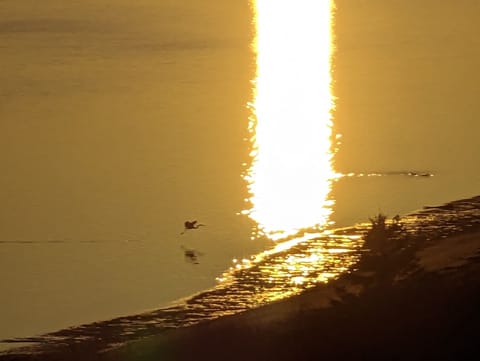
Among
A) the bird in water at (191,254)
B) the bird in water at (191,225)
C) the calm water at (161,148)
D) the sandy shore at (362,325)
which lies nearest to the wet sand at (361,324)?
the sandy shore at (362,325)

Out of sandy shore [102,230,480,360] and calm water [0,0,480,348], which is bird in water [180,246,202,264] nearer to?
calm water [0,0,480,348]

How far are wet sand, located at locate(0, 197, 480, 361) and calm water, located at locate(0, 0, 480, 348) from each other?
1933 millimetres

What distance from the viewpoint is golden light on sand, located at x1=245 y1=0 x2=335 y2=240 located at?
20859 millimetres

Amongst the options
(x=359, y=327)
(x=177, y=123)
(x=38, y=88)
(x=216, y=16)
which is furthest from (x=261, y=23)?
(x=359, y=327)

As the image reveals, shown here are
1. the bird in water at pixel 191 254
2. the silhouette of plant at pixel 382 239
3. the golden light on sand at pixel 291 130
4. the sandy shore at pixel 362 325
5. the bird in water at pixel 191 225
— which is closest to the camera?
the sandy shore at pixel 362 325

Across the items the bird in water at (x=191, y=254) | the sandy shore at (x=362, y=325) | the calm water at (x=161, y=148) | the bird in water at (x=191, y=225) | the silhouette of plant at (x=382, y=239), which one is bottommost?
the sandy shore at (x=362, y=325)

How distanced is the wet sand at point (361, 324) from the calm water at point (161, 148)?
6.34 ft

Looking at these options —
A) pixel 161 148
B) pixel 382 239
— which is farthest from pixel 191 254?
pixel 161 148

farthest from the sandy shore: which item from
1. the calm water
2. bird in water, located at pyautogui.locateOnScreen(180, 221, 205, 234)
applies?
bird in water, located at pyautogui.locateOnScreen(180, 221, 205, 234)

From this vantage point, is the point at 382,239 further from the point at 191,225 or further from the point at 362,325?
the point at 191,225

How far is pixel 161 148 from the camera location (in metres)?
24.5

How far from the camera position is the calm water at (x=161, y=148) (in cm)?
1823

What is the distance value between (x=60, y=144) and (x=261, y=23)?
68.6ft

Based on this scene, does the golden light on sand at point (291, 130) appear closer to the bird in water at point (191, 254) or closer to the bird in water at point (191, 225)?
the bird in water at point (191, 225)
